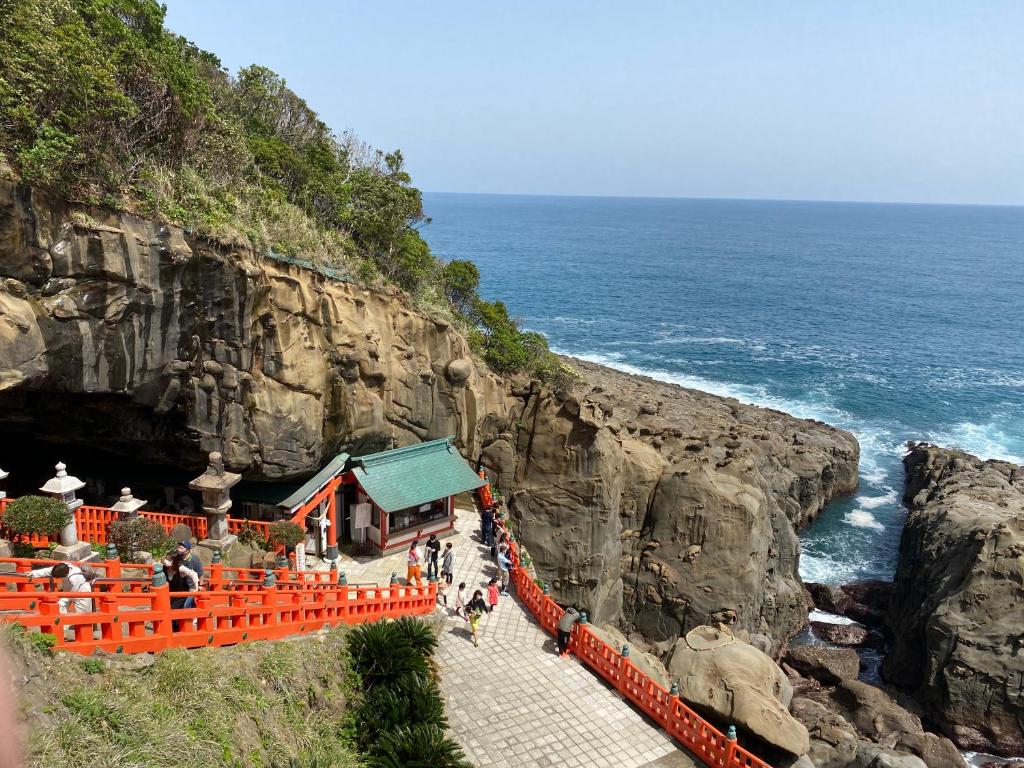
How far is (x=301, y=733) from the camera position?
13.2m

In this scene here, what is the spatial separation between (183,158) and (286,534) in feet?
41.9

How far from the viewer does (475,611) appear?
1859 centimetres

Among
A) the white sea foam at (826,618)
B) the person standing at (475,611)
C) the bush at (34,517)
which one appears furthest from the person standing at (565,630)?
the white sea foam at (826,618)

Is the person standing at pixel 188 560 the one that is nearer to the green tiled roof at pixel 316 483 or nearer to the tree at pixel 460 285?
the green tiled roof at pixel 316 483

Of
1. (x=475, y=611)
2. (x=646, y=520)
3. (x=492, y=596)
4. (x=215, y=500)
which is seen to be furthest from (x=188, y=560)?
(x=646, y=520)

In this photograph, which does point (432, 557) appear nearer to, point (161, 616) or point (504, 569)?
point (504, 569)

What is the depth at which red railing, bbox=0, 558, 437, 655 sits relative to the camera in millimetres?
11086

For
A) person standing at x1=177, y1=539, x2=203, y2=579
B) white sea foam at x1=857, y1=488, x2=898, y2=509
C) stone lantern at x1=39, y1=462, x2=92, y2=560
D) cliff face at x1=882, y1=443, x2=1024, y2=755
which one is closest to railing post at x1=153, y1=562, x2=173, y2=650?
person standing at x1=177, y1=539, x2=203, y2=579

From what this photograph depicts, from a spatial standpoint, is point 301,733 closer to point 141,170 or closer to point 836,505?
point 141,170

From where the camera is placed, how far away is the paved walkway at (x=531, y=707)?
49.6 ft

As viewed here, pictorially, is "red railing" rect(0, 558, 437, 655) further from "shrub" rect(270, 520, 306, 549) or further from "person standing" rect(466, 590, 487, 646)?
"person standing" rect(466, 590, 487, 646)

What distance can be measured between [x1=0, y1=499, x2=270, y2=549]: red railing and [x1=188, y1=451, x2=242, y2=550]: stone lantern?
787 mm

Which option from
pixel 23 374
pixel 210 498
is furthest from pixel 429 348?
pixel 23 374

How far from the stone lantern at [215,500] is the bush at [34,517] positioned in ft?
10.8
